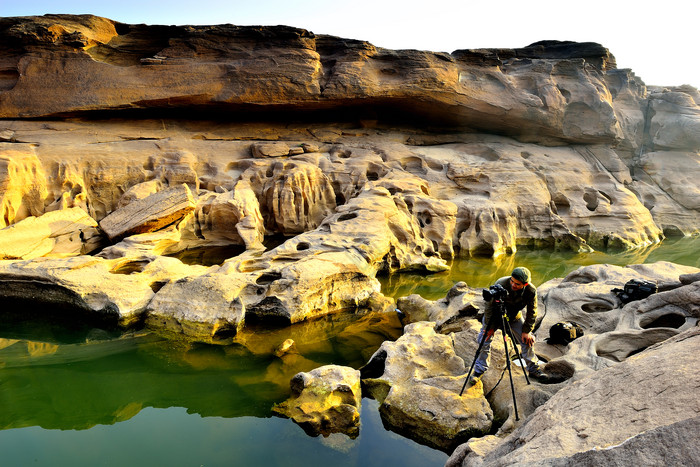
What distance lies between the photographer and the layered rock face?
8.21 m

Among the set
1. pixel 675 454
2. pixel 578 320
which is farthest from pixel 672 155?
pixel 675 454

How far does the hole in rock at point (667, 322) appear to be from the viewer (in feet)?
17.5

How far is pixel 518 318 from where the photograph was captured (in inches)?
183

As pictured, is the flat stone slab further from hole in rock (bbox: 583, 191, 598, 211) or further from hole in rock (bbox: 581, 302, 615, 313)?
hole in rock (bbox: 583, 191, 598, 211)

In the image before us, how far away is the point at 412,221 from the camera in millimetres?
11500

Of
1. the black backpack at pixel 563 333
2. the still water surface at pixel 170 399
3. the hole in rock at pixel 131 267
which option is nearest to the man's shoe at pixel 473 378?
the still water surface at pixel 170 399

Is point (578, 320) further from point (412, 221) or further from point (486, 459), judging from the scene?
point (412, 221)

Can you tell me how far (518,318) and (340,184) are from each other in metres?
9.59

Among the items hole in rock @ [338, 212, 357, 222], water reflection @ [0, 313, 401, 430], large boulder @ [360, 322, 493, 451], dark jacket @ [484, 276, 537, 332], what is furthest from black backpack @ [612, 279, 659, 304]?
hole in rock @ [338, 212, 357, 222]

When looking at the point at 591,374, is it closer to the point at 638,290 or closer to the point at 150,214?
the point at 638,290

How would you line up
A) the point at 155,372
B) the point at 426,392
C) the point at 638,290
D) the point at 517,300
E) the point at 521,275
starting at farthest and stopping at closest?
the point at 638,290
the point at 155,372
the point at 426,392
the point at 517,300
the point at 521,275

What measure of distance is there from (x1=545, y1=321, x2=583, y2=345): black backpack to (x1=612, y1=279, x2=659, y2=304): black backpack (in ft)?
3.26

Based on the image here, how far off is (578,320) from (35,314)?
880 centimetres

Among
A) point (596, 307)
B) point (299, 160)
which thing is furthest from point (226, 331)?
point (299, 160)
